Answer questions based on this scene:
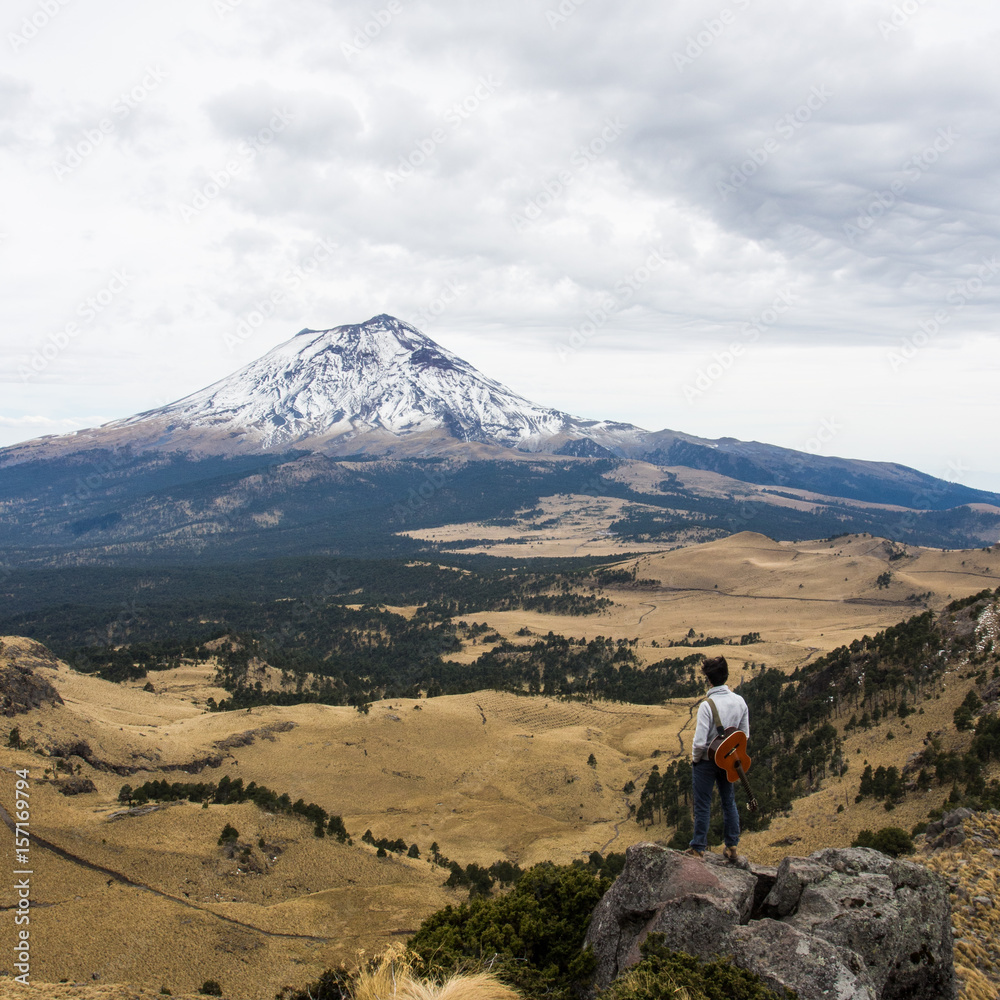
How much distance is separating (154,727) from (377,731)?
12666mm

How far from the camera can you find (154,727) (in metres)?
35.9

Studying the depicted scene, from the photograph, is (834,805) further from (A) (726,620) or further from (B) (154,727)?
(A) (726,620)

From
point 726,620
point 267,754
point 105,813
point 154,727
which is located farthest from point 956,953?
point 726,620

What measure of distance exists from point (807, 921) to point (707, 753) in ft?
7.28

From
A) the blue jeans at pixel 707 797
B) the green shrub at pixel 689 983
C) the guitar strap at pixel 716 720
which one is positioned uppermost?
the guitar strap at pixel 716 720

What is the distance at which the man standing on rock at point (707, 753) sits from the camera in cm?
862

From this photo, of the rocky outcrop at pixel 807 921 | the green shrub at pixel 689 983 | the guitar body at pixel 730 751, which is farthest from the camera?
the guitar body at pixel 730 751

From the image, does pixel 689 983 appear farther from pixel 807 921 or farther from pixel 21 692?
pixel 21 692

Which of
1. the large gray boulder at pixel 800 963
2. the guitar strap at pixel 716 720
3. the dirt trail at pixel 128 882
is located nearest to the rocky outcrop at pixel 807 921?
the large gray boulder at pixel 800 963

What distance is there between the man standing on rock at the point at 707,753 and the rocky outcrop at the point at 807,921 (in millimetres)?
606

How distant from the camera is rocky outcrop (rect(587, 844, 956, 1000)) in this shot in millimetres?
7363

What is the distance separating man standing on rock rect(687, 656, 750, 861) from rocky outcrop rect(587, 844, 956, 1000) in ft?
1.99

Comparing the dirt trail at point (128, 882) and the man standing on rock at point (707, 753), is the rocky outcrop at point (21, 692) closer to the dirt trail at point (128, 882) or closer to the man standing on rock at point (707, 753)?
the dirt trail at point (128, 882)

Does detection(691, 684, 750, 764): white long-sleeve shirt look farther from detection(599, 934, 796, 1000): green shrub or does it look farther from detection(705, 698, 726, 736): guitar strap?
detection(599, 934, 796, 1000): green shrub
